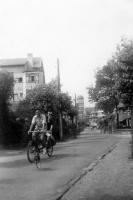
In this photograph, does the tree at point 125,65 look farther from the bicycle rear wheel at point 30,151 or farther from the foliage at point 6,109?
the foliage at point 6,109

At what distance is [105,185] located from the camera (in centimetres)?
828

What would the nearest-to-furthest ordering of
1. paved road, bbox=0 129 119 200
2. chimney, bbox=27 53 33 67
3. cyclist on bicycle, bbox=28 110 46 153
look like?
paved road, bbox=0 129 119 200, cyclist on bicycle, bbox=28 110 46 153, chimney, bbox=27 53 33 67

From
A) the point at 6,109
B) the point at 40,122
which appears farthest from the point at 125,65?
A: the point at 6,109

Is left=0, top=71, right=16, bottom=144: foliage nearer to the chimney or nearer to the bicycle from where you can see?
the bicycle

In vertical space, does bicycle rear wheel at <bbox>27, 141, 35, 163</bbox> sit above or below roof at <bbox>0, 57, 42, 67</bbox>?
below

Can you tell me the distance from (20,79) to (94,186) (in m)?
78.0

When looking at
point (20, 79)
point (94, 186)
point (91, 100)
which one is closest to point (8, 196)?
point (94, 186)

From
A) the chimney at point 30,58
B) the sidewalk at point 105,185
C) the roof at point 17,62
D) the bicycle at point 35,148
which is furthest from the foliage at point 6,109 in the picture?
the chimney at point 30,58

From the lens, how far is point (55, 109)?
118ft

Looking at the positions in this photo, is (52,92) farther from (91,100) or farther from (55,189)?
(91,100)

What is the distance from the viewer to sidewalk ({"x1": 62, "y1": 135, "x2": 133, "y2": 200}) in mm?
7227

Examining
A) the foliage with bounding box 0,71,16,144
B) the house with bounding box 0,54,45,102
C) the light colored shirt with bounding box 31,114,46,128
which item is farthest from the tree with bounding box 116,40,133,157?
the house with bounding box 0,54,45,102

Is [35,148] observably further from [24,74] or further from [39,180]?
[24,74]

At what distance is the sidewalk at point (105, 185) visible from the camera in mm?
7227
